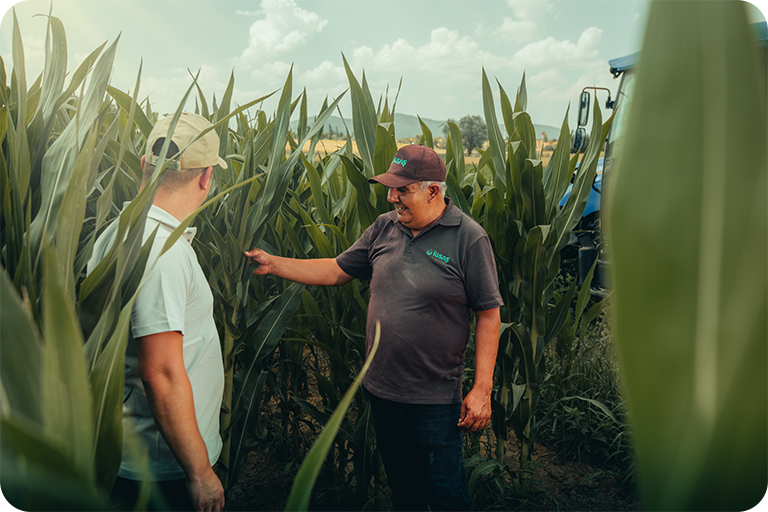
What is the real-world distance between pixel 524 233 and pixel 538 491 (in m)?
1.30

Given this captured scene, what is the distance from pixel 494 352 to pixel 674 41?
1649 mm

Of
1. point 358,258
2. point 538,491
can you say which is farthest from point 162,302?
point 538,491

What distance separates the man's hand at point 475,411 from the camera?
1.68 meters

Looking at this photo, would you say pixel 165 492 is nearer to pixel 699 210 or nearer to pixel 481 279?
pixel 481 279

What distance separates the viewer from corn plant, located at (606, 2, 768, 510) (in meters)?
0.14

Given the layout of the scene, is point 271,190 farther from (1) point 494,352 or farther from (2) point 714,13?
(2) point 714,13

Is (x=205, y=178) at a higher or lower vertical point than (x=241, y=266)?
higher

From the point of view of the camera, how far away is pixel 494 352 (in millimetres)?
1704

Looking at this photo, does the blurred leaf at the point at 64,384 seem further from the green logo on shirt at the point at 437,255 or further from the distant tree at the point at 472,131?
the distant tree at the point at 472,131

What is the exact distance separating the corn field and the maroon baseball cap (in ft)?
0.56

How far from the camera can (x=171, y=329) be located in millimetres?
1081

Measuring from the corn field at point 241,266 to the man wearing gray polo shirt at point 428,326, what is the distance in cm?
19

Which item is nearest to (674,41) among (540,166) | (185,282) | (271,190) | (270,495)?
(185,282)

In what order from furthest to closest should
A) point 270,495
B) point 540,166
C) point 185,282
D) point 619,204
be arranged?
point 270,495, point 540,166, point 185,282, point 619,204
